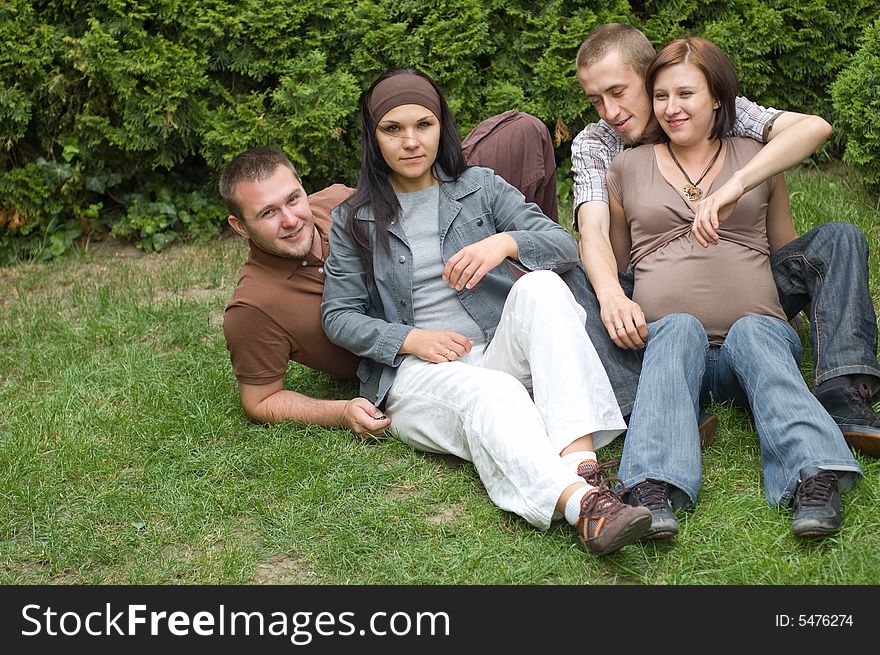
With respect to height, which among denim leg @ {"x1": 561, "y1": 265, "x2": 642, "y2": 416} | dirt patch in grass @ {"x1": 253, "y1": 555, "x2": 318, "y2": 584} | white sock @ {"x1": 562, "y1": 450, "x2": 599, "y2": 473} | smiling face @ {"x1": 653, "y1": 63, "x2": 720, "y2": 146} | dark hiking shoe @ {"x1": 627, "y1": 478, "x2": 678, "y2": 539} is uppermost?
smiling face @ {"x1": 653, "y1": 63, "x2": 720, "y2": 146}

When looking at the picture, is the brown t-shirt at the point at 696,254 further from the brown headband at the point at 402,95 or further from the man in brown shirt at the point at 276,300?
the man in brown shirt at the point at 276,300

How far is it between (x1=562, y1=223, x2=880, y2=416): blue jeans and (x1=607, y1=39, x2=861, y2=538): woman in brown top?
0.11 metres

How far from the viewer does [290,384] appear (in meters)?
4.60

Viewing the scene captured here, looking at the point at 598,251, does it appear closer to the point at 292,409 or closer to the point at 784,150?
the point at 784,150

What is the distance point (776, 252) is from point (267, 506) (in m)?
2.11

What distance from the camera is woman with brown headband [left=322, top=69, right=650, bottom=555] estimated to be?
11.2 feet

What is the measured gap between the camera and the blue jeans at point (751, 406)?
3.21 meters

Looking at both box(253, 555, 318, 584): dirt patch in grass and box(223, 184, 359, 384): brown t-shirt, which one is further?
box(223, 184, 359, 384): brown t-shirt

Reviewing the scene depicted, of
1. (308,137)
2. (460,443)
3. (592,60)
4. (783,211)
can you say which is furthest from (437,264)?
(308,137)

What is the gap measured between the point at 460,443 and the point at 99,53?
12.3 ft

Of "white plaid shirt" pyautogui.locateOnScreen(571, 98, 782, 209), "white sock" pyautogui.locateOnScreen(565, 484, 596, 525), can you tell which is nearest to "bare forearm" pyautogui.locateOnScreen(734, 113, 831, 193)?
"white plaid shirt" pyautogui.locateOnScreen(571, 98, 782, 209)

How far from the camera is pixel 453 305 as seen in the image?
154 inches

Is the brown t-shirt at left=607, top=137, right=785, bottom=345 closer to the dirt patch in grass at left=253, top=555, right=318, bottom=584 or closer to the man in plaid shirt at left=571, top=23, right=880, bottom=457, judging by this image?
the man in plaid shirt at left=571, top=23, right=880, bottom=457

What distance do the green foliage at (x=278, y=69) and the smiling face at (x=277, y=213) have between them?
2.33 meters
